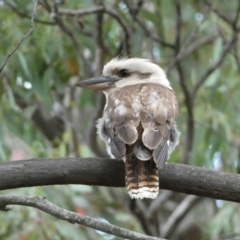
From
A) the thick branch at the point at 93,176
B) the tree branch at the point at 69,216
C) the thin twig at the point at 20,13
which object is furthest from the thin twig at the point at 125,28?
the tree branch at the point at 69,216

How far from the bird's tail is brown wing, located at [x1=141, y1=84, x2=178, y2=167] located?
0.06 metres

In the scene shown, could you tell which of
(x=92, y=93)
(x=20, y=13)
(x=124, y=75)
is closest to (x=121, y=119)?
(x=124, y=75)

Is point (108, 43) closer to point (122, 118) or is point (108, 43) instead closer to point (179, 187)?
point (122, 118)

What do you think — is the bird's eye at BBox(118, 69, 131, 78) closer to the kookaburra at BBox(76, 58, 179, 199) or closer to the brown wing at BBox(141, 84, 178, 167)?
the kookaburra at BBox(76, 58, 179, 199)

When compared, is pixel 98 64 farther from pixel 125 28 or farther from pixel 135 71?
pixel 135 71

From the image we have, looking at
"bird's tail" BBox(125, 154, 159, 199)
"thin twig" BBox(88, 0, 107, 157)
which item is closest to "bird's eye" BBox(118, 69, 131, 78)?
"thin twig" BBox(88, 0, 107, 157)

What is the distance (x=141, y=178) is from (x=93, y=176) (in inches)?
9.0

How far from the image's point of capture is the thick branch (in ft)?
9.21

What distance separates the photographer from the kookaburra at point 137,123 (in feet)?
9.98

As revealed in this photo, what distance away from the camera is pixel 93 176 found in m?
2.89

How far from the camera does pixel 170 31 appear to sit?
24.2ft

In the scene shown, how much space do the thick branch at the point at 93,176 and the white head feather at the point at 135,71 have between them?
3.47ft

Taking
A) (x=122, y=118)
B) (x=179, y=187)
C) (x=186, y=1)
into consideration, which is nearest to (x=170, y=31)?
(x=186, y=1)

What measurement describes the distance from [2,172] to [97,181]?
0.36 meters
